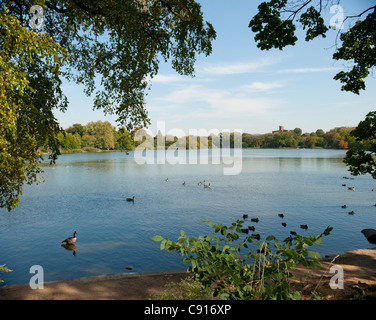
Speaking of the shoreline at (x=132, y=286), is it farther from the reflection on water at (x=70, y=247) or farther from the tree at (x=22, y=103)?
the reflection on water at (x=70, y=247)

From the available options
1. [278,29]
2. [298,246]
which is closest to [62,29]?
[278,29]

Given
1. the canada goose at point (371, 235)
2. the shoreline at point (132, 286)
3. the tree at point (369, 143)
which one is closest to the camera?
the shoreline at point (132, 286)

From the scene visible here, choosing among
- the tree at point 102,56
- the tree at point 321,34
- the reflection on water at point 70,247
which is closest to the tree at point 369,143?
the tree at point 321,34

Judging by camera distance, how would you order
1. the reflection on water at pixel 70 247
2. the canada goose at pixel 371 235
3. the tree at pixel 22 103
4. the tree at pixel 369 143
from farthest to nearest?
the canada goose at pixel 371 235, the reflection on water at pixel 70 247, the tree at pixel 369 143, the tree at pixel 22 103

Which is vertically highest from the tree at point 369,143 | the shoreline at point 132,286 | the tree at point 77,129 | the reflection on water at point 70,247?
the tree at point 77,129

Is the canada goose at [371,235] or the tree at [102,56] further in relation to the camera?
the canada goose at [371,235]

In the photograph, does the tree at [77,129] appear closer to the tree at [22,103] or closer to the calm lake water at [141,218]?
the calm lake water at [141,218]

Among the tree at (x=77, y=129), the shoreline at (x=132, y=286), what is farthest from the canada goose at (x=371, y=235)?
the tree at (x=77, y=129)

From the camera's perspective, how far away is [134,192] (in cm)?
3906

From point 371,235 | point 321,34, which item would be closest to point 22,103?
point 321,34

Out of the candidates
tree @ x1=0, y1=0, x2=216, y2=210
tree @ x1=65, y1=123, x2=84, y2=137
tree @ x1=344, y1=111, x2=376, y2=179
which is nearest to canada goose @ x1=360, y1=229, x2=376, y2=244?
tree @ x1=344, y1=111, x2=376, y2=179

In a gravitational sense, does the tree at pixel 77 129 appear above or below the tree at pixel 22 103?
above
